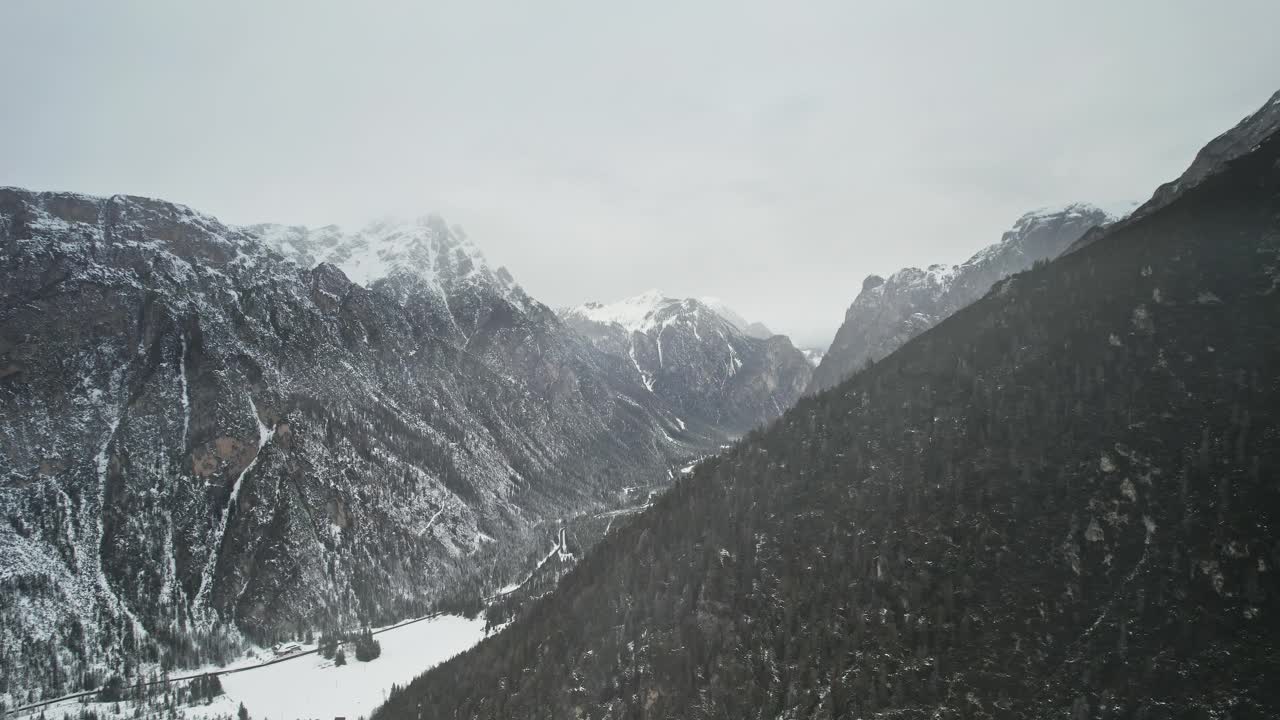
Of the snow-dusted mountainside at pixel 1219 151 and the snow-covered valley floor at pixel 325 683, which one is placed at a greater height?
the snow-dusted mountainside at pixel 1219 151

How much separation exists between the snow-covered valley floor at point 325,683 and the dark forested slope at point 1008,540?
23.5 meters

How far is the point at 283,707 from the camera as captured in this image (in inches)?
5487

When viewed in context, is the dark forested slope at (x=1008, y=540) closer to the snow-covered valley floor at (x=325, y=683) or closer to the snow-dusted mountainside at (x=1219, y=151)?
the snow-dusted mountainside at (x=1219, y=151)

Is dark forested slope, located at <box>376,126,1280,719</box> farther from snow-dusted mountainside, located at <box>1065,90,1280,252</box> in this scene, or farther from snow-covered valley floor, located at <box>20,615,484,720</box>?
snow-covered valley floor, located at <box>20,615,484,720</box>

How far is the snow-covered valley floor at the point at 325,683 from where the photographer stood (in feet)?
450

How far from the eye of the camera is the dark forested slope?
6475cm

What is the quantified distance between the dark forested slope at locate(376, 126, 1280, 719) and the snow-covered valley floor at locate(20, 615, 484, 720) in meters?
23.5

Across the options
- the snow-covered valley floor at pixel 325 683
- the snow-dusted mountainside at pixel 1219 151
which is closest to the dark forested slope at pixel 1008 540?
the snow-dusted mountainside at pixel 1219 151

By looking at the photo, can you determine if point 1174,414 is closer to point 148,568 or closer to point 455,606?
point 455,606

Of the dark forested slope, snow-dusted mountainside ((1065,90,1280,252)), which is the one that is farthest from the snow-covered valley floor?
snow-dusted mountainside ((1065,90,1280,252))

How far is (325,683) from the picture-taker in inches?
5886

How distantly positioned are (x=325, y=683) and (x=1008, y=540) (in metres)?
157

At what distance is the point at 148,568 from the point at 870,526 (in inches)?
8487

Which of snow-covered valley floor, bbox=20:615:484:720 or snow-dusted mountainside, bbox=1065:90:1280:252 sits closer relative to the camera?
snow-dusted mountainside, bbox=1065:90:1280:252
